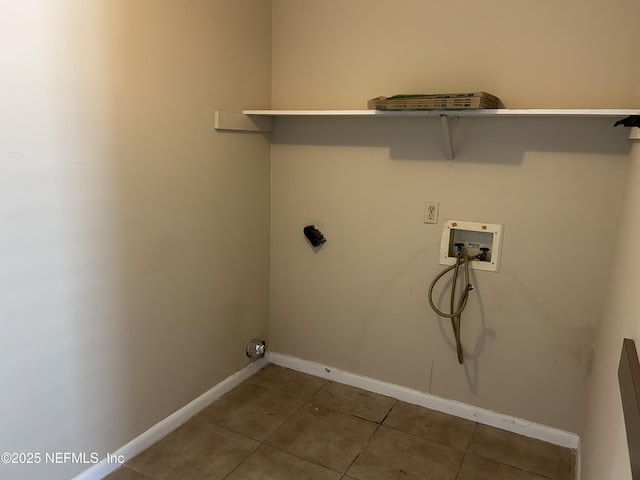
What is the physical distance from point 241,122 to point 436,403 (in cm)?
176

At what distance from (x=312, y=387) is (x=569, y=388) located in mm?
1300

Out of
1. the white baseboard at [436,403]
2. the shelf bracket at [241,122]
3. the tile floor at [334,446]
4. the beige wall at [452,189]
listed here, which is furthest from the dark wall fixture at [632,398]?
the shelf bracket at [241,122]

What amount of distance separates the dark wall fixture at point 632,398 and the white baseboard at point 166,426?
185 centimetres

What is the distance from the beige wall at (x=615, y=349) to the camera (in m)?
1.23

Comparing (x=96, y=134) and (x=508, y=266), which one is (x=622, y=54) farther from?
(x=96, y=134)

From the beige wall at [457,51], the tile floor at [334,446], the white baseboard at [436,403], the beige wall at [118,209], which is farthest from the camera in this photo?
the white baseboard at [436,403]

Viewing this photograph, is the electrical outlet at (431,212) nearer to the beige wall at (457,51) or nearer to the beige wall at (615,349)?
the beige wall at (457,51)

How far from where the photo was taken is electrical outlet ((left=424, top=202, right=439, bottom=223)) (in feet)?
7.64

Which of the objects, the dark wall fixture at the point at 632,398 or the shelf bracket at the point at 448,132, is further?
the shelf bracket at the point at 448,132

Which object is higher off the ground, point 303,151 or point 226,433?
point 303,151

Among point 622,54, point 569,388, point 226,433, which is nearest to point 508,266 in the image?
point 569,388

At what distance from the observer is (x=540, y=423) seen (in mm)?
2279

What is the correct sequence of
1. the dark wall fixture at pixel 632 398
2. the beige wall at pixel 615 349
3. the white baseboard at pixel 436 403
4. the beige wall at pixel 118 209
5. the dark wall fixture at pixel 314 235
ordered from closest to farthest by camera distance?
1. the dark wall fixture at pixel 632 398
2. the beige wall at pixel 615 349
3. the beige wall at pixel 118 209
4. the white baseboard at pixel 436 403
5. the dark wall fixture at pixel 314 235

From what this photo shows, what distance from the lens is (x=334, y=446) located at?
7.24 ft
